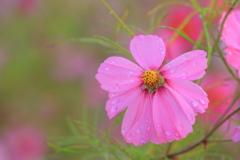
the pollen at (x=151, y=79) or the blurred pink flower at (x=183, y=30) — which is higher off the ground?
the blurred pink flower at (x=183, y=30)

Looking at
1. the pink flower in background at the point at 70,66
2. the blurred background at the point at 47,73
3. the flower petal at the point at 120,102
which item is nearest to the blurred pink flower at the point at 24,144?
the blurred background at the point at 47,73

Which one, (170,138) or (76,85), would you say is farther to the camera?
(76,85)

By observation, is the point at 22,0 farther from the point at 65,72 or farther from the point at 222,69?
the point at 222,69

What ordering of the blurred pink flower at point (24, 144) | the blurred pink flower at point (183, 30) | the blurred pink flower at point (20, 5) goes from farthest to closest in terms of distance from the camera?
the blurred pink flower at point (20, 5) → the blurred pink flower at point (24, 144) → the blurred pink flower at point (183, 30)

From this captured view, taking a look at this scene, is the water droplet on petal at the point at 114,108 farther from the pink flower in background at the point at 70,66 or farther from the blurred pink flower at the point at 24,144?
the pink flower in background at the point at 70,66

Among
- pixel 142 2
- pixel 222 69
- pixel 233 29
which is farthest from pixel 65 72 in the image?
pixel 233 29

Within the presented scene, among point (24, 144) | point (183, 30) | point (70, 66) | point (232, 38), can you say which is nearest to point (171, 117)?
point (232, 38)

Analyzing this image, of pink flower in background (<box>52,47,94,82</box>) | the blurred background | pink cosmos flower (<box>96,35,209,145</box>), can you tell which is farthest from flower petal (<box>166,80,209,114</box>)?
pink flower in background (<box>52,47,94,82</box>)
